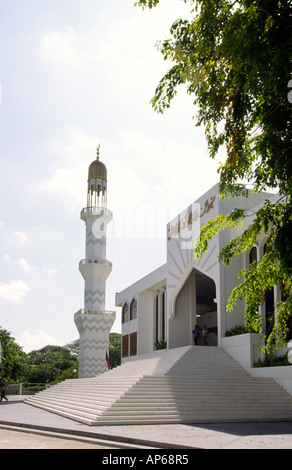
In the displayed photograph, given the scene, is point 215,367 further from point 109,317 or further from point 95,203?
point 95,203

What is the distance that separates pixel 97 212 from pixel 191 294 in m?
9.43

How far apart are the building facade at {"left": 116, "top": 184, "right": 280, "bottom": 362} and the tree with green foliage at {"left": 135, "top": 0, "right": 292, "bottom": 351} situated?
6.62 metres

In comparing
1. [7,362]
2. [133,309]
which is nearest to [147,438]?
[7,362]

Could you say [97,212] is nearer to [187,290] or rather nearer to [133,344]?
[133,344]

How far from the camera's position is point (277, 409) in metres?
13.9

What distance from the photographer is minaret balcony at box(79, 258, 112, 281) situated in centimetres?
2897

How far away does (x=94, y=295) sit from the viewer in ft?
95.7

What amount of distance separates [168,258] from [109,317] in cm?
719

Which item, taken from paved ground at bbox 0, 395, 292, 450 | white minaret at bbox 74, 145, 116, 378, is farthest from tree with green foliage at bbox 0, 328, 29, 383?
paved ground at bbox 0, 395, 292, 450

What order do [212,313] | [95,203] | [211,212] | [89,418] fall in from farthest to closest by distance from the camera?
[95,203] → [212,313] → [211,212] → [89,418]

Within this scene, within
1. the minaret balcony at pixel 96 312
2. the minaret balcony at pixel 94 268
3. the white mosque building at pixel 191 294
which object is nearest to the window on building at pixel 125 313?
the white mosque building at pixel 191 294

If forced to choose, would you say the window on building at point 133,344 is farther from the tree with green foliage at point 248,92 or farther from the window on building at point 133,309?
the tree with green foliage at point 248,92

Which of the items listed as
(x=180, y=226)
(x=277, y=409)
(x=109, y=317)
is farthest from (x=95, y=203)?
(x=277, y=409)

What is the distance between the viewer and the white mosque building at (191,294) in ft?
60.2
